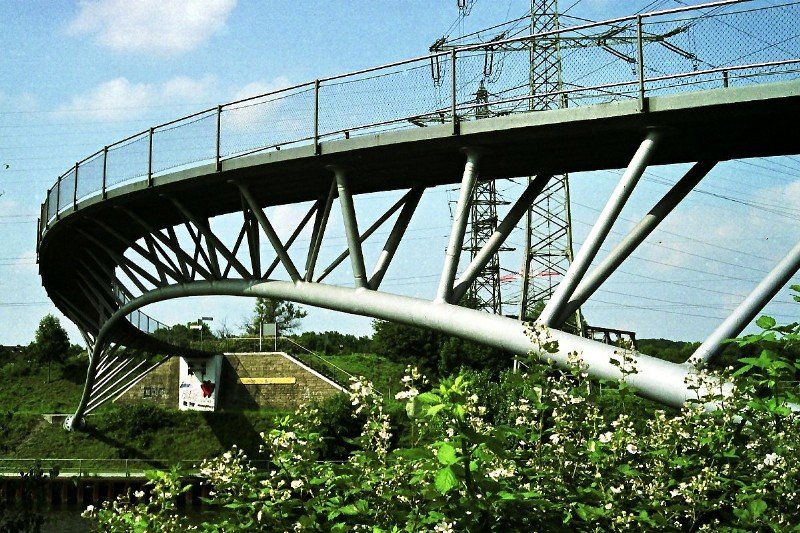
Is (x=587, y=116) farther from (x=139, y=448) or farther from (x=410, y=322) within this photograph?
(x=139, y=448)

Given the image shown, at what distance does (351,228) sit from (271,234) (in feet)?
8.55

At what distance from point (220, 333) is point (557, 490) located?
3488 inches

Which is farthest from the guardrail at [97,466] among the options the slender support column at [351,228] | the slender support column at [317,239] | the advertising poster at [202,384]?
the slender support column at [351,228]

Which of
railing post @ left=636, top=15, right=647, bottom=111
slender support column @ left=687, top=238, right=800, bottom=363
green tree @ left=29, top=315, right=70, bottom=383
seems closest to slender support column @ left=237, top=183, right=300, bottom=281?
railing post @ left=636, top=15, right=647, bottom=111

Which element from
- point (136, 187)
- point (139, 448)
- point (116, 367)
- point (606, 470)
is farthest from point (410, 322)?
point (139, 448)

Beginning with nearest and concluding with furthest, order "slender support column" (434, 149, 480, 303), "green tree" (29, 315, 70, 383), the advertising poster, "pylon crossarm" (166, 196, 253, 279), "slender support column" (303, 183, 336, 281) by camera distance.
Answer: "slender support column" (434, 149, 480, 303), "slender support column" (303, 183, 336, 281), "pylon crossarm" (166, 196, 253, 279), the advertising poster, "green tree" (29, 315, 70, 383)

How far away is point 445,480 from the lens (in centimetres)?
439

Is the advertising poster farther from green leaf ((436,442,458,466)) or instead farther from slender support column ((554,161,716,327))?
green leaf ((436,442,458,466))

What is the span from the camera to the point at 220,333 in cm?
9181

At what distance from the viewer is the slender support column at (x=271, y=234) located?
52.9ft

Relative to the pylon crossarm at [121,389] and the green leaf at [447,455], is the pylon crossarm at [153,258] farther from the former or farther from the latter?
the pylon crossarm at [121,389]

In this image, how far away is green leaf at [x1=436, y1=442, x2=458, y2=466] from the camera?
443 centimetres

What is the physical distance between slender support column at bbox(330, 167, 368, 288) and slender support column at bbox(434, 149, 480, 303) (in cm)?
188

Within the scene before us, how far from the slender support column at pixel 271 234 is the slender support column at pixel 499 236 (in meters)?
3.94
